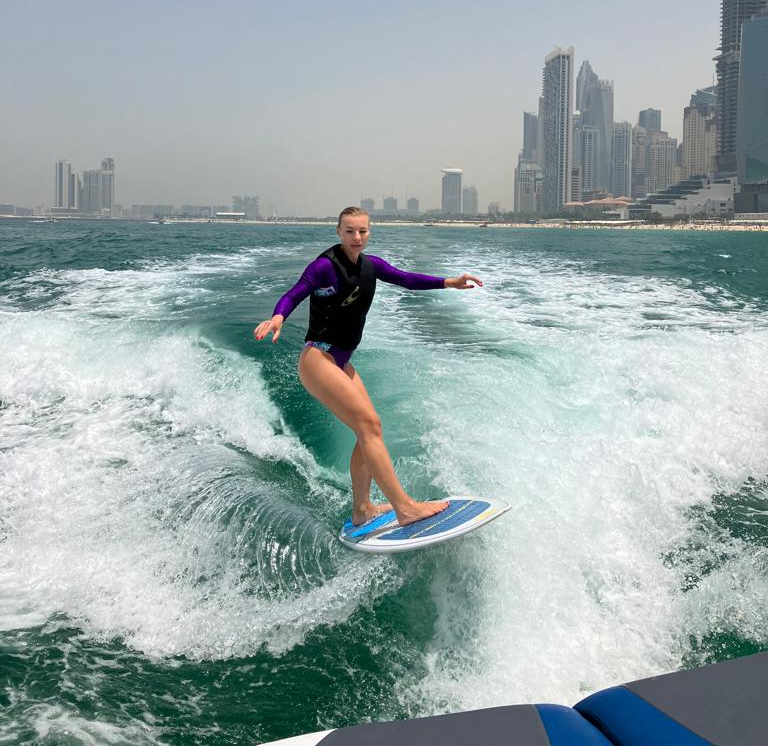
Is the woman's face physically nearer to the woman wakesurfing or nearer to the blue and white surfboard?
the woman wakesurfing

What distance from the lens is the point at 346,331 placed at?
3.55m

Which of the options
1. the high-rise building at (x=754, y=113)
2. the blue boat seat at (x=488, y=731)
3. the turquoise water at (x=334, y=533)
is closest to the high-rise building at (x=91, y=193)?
the high-rise building at (x=754, y=113)

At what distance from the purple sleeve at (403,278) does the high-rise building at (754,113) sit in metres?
149

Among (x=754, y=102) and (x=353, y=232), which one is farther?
(x=754, y=102)

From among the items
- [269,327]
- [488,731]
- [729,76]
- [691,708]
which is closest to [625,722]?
[691,708]

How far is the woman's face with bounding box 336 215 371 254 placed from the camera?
3375 mm

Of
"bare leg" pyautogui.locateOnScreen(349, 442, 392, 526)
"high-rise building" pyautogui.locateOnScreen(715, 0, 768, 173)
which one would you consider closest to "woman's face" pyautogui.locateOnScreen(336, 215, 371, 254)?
"bare leg" pyautogui.locateOnScreen(349, 442, 392, 526)

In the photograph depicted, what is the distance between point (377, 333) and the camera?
9625 mm

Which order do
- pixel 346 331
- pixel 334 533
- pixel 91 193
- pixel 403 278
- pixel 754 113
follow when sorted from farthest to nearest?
pixel 91 193
pixel 754 113
pixel 334 533
pixel 403 278
pixel 346 331

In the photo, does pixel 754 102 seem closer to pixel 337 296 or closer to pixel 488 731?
pixel 337 296

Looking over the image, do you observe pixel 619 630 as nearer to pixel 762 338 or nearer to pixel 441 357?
pixel 441 357

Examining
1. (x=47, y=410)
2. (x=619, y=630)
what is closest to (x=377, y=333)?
→ (x=47, y=410)

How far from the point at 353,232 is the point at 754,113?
15677 cm

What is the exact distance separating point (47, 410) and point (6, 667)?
12.4 ft
